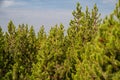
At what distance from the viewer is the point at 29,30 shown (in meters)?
66.2

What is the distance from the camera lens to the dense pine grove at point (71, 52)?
20375 millimetres

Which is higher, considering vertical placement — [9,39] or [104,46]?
[9,39]

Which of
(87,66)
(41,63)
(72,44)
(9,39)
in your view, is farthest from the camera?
(9,39)

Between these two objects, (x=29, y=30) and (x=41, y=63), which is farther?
(x=29, y=30)

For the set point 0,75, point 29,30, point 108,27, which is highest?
point 29,30

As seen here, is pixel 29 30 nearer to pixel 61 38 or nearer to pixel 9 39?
pixel 9 39

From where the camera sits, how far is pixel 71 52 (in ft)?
134

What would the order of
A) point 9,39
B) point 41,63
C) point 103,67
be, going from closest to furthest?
point 103,67
point 41,63
point 9,39

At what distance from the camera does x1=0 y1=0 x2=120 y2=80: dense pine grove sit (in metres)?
20.4

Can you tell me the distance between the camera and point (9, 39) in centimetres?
6291

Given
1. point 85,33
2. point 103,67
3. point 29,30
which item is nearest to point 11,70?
point 85,33

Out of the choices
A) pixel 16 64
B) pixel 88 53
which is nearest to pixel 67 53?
pixel 16 64

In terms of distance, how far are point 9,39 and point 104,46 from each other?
44.1 metres

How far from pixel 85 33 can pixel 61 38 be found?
3493 millimetres
